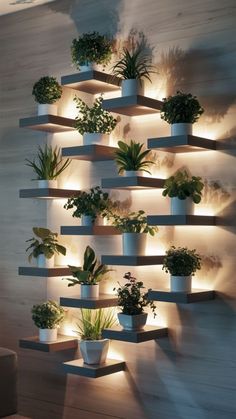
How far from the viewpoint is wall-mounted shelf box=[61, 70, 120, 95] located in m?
3.91

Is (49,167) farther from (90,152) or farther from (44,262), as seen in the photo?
(44,262)

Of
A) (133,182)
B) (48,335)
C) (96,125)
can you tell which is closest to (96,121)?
(96,125)

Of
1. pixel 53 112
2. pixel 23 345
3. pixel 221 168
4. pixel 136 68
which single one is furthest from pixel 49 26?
pixel 23 345

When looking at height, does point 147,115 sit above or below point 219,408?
above

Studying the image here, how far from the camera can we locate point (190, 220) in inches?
139

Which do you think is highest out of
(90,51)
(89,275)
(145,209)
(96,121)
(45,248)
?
(90,51)

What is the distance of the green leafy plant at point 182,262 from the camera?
3.58 m

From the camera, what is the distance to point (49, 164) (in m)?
4.26

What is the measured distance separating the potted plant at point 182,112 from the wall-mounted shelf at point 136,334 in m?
1.02

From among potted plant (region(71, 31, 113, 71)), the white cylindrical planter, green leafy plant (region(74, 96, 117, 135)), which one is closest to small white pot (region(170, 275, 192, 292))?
the white cylindrical planter

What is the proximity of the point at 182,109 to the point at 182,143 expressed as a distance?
19 cm

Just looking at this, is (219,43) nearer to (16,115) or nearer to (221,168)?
(221,168)

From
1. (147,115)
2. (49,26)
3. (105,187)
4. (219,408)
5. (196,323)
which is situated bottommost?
(219,408)

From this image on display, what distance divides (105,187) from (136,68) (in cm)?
65
